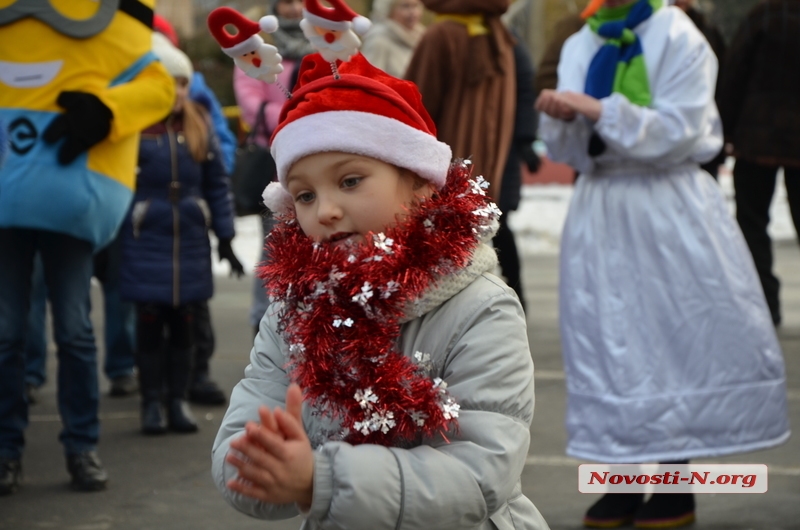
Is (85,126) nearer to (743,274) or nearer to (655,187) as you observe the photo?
(655,187)

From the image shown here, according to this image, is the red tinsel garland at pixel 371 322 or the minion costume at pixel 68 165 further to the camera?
the minion costume at pixel 68 165

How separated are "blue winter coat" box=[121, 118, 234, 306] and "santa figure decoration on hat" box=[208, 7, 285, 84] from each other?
340 centimetres

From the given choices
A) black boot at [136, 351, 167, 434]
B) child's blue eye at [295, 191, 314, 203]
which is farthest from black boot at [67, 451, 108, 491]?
child's blue eye at [295, 191, 314, 203]

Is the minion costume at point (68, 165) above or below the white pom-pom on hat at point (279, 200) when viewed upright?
below

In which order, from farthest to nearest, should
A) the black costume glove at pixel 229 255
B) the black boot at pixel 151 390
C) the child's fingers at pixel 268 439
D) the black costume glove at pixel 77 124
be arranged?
the black costume glove at pixel 229 255
the black boot at pixel 151 390
the black costume glove at pixel 77 124
the child's fingers at pixel 268 439

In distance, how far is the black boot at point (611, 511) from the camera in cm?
404

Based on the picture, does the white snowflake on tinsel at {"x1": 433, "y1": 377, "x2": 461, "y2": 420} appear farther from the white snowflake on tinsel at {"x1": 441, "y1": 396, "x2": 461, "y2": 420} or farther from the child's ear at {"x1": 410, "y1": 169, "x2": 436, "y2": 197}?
the child's ear at {"x1": 410, "y1": 169, "x2": 436, "y2": 197}

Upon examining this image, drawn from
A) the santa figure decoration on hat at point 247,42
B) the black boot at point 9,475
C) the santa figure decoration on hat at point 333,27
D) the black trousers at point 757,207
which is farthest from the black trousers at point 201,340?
the santa figure decoration on hat at point 333,27

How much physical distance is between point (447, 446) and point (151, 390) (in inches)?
146

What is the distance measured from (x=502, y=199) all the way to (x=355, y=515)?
4695 millimetres

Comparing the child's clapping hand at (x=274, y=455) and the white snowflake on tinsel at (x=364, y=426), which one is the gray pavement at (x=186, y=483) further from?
the child's clapping hand at (x=274, y=455)

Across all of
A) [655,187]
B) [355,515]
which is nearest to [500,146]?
[655,187]

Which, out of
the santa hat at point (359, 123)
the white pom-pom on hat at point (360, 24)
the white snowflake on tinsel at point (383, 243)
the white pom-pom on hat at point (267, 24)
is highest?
the white pom-pom on hat at point (360, 24)

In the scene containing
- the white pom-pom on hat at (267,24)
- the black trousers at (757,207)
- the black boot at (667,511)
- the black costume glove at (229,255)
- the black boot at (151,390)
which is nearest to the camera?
the white pom-pom on hat at (267,24)
